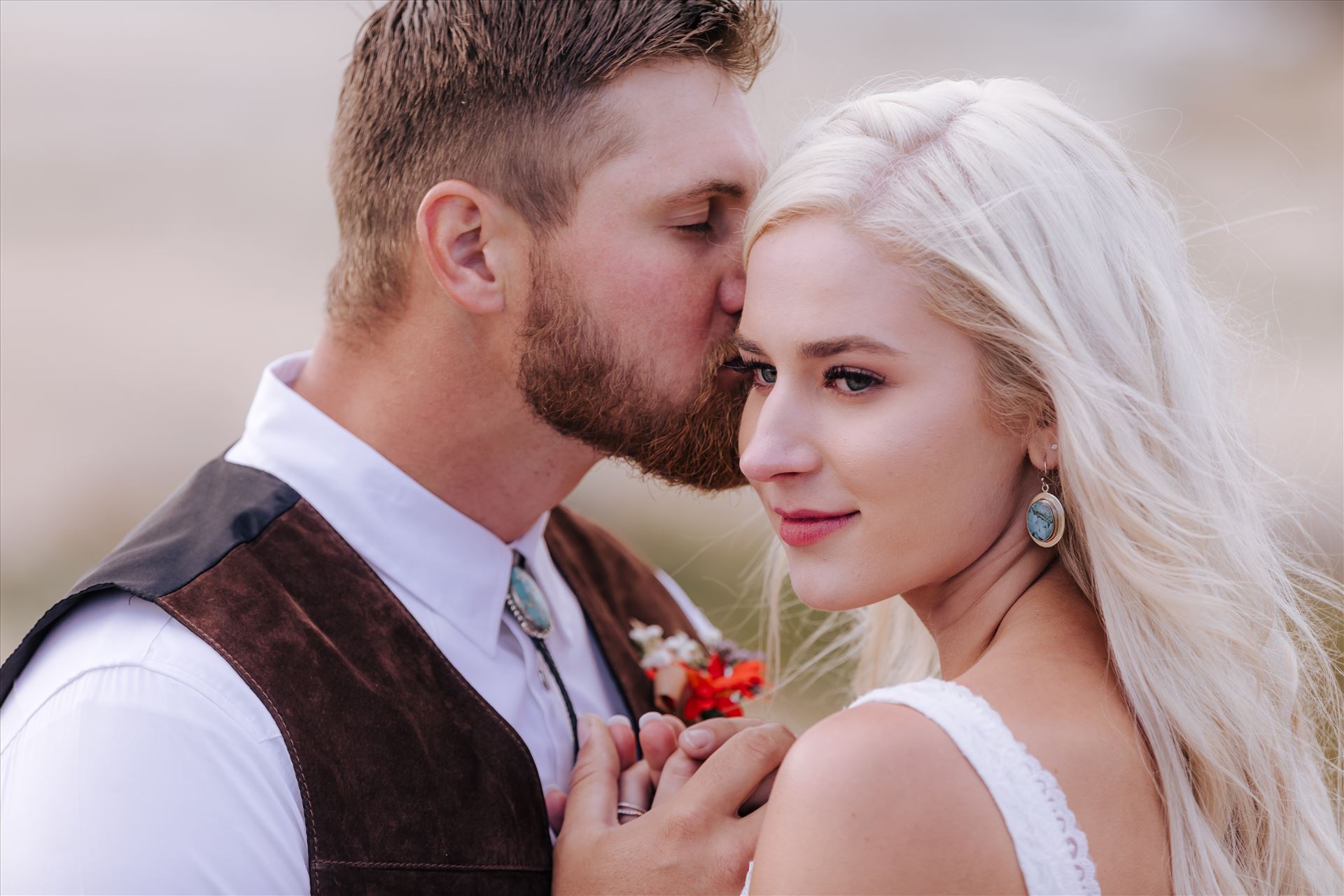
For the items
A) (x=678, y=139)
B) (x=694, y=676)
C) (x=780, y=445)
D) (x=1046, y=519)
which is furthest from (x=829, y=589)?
(x=678, y=139)

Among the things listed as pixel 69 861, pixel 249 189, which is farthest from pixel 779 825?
pixel 249 189

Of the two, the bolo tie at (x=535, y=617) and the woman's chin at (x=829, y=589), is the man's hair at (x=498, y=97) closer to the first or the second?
the bolo tie at (x=535, y=617)

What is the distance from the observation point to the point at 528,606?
8.50 feet

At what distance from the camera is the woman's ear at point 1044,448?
1.92 metres

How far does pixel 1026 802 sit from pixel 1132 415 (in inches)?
24.8

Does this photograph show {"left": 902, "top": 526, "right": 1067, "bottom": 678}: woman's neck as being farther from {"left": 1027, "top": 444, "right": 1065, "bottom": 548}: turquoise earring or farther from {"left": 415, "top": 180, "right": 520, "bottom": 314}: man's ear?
{"left": 415, "top": 180, "right": 520, "bottom": 314}: man's ear

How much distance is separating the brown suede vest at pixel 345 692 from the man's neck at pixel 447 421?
0.29 m

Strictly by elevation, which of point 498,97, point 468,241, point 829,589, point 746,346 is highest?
point 498,97

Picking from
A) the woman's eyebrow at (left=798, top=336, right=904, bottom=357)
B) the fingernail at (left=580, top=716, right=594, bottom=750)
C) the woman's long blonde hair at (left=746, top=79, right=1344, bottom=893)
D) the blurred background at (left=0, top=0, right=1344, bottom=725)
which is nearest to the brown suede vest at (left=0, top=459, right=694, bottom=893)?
the fingernail at (left=580, top=716, right=594, bottom=750)

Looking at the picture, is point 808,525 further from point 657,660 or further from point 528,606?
point 657,660

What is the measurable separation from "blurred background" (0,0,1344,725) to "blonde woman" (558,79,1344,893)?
191 inches

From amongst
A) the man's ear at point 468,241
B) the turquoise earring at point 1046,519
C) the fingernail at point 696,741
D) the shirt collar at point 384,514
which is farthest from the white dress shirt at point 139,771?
the turquoise earring at point 1046,519

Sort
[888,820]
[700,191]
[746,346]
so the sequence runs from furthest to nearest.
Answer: [700,191]
[746,346]
[888,820]

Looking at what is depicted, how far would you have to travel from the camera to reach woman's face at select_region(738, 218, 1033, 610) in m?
1.88
